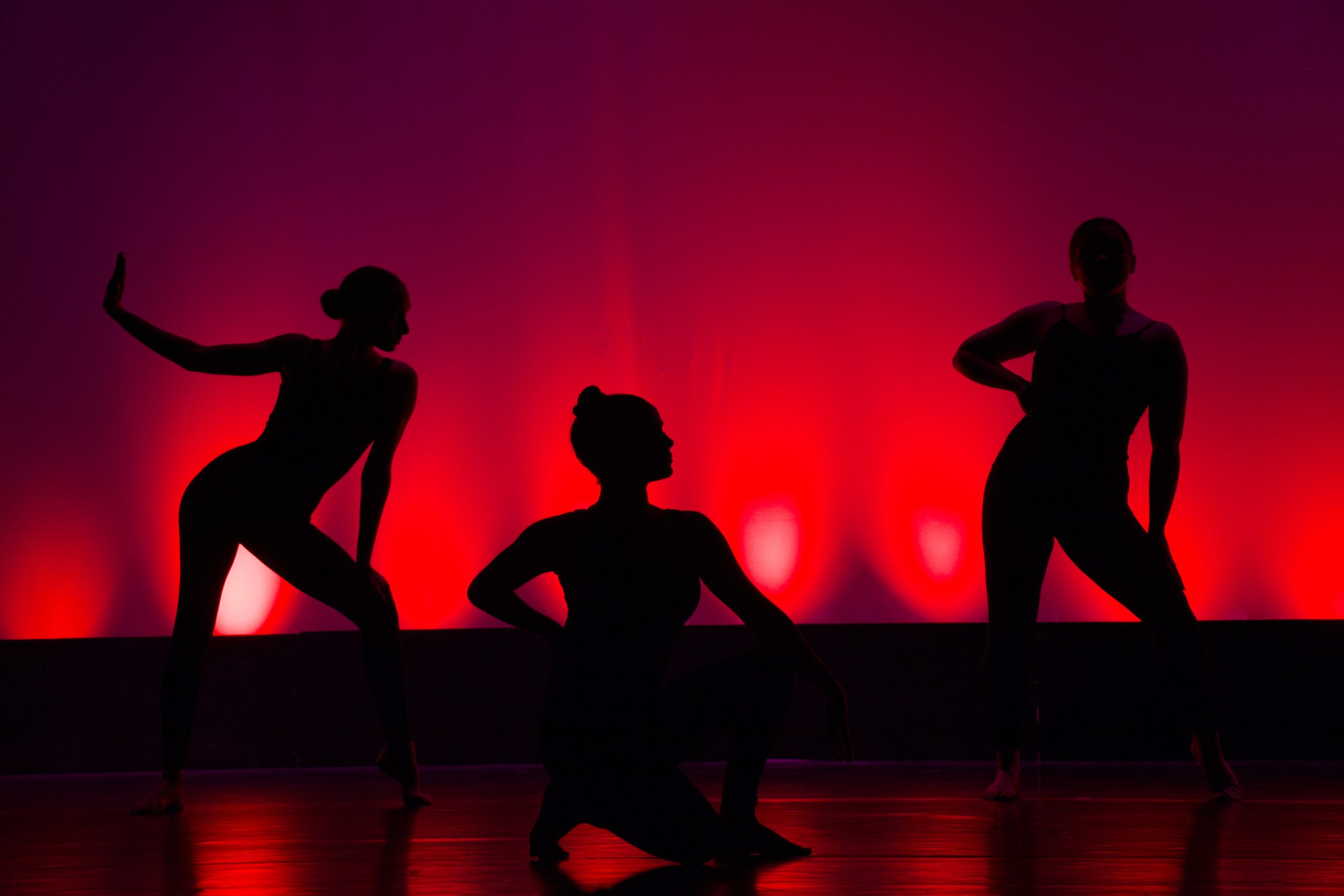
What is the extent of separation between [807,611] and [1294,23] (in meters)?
2.47

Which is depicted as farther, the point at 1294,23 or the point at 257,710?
the point at 1294,23

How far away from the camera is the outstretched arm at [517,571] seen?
1813 millimetres

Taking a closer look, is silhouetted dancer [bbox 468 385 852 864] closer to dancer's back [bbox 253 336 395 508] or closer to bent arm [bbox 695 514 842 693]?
bent arm [bbox 695 514 842 693]

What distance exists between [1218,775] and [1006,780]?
44 centimetres

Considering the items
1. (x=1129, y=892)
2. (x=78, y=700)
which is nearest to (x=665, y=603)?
(x=1129, y=892)

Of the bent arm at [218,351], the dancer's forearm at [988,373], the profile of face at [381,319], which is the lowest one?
the dancer's forearm at [988,373]

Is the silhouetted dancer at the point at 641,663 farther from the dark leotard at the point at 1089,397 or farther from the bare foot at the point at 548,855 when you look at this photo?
the dark leotard at the point at 1089,397

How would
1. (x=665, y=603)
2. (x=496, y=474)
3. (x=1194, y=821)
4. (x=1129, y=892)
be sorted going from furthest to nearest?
(x=496, y=474) < (x=1194, y=821) < (x=665, y=603) < (x=1129, y=892)

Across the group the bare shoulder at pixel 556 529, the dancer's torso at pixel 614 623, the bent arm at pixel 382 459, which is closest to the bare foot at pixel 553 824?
the dancer's torso at pixel 614 623

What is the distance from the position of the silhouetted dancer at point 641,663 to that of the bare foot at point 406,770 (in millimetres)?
912

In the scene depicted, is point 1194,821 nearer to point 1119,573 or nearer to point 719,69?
point 1119,573

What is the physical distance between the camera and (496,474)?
152 inches

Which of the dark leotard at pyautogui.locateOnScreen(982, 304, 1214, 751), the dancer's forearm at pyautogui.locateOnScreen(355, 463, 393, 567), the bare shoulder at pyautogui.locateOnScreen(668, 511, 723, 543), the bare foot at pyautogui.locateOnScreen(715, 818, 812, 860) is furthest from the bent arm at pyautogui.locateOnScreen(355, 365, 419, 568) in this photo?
the dark leotard at pyautogui.locateOnScreen(982, 304, 1214, 751)

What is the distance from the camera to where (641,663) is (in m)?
1.76
